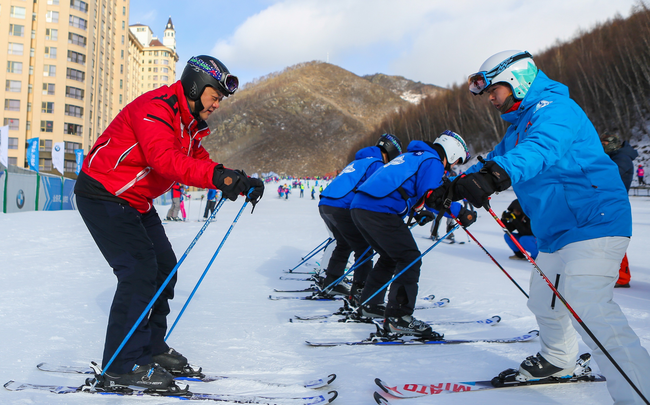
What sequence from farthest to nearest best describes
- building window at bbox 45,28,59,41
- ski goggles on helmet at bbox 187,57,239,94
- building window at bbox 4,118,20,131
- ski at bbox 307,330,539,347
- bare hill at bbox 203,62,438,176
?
bare hill at bbox 203,62,438,176 < building window at bbox 45,28,59,41 < building window at bbox 4,118,20,131 < ski at bbox 307,330,539,347 < ski goggles on helmet at bbox 187,57,239,94

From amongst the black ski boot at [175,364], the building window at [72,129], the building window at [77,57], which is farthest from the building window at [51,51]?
the black ski boot at [175,364]

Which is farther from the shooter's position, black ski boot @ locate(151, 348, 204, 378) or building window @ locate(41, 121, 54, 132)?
building window @ locate(41, 121, 54, 132)

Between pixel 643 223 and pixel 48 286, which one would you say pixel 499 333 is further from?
pixel 643 223

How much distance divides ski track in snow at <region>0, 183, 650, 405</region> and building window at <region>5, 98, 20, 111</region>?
47.4 metres

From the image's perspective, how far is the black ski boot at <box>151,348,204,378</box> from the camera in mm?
2580

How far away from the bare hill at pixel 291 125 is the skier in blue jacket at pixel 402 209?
90416 mm

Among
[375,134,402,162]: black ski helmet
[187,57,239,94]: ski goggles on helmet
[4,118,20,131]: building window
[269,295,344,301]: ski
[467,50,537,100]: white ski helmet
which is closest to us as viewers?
[467,50,537,100]: white ski helmet

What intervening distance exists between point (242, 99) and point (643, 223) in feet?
422

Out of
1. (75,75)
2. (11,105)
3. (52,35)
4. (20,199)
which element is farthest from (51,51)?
(20,199)

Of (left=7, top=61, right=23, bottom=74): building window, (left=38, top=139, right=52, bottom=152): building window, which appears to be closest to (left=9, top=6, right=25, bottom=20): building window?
(left=7, top=61, right=23, bottom=74): building window

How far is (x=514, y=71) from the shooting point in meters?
2.38

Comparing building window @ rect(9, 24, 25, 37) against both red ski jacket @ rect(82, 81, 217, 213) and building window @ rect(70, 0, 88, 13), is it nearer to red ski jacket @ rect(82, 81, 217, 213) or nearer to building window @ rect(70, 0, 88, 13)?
building window @ rect(70, 0, 88, 13)

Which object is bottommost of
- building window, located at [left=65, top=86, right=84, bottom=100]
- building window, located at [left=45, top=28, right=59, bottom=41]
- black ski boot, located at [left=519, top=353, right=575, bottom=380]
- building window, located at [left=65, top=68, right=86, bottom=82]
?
black ski boot, located at [left=519, top=353, right=575, bottom=380]

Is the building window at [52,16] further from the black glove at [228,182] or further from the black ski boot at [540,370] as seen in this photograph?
the black ski boot at [540,370]
